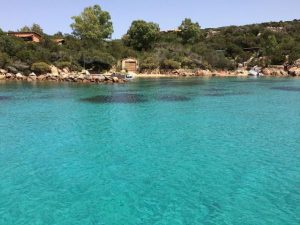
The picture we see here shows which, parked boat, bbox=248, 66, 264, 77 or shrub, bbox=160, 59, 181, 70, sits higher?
shrub, bbox=160, 59, 181, 70

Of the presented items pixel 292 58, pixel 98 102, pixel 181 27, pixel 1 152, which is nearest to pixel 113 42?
pixel 181 27

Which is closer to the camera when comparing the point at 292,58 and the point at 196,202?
the point at 196,202

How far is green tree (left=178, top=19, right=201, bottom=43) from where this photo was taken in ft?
371

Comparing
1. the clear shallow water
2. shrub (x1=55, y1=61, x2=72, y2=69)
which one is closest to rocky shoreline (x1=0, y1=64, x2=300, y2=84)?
shrub (x1=55, y1=61, x2=72, y2=69)

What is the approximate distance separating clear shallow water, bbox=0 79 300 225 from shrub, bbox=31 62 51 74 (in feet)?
149

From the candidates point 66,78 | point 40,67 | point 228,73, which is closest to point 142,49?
point 228,73

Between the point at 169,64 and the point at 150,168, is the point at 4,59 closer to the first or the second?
the point at 169,64

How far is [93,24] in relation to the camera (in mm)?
102875

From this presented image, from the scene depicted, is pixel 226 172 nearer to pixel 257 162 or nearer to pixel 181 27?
pixel 257 162

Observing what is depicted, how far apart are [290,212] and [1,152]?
14176mm

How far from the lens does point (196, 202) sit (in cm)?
1225

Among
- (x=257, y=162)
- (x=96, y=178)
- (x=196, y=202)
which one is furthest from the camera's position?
(x=257, y=162)

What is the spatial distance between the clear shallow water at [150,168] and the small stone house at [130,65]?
61.4 meters

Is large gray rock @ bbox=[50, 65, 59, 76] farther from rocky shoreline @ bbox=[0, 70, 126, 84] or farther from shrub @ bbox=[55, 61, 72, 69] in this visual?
rocky shoreline @ bbox=[0, 70, 126, 84]
